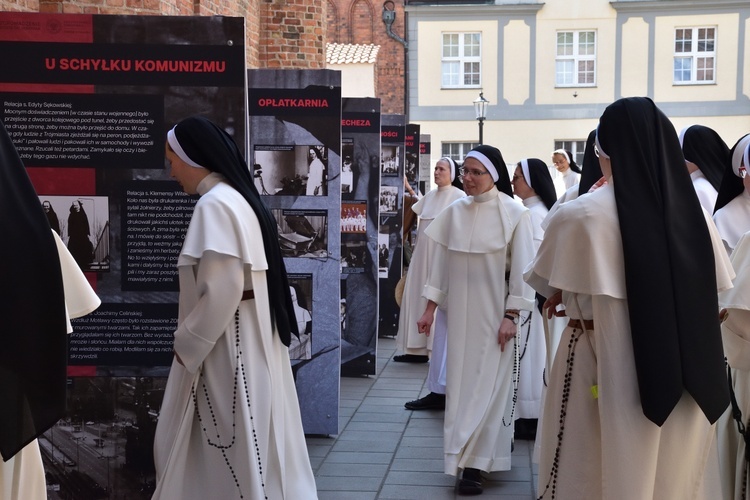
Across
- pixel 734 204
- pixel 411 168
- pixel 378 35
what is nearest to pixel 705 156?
pixel 734 204

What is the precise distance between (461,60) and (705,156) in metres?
30.3

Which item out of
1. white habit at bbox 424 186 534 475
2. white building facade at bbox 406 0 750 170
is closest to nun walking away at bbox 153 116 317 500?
white habit at bbox 424 186 534 475

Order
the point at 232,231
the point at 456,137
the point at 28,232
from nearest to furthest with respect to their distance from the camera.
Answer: the point at 28,232, the point at 232,231, the point at 456,137

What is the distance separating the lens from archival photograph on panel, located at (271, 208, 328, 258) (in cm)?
770

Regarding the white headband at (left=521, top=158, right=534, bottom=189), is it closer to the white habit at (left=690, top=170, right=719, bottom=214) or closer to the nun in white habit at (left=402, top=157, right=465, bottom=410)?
the nun in white habit at (left=402, top=157, right=465, bottom=410)

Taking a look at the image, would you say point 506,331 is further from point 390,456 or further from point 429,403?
point 429,403

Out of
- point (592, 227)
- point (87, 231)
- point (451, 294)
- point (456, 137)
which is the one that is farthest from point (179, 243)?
point (456, 137)

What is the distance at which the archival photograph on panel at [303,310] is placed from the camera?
7.78 m

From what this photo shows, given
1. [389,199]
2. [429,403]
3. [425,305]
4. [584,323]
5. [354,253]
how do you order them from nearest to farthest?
[584,323] < [429,403] < [425,305] < [354,253] < [389,199]

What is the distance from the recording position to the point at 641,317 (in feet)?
12.6

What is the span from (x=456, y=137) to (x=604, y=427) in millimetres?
33159

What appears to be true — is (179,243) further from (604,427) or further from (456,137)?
(456,137)

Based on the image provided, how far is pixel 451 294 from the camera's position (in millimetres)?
6777

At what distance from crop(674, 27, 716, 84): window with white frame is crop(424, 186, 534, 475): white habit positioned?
3158 cm
